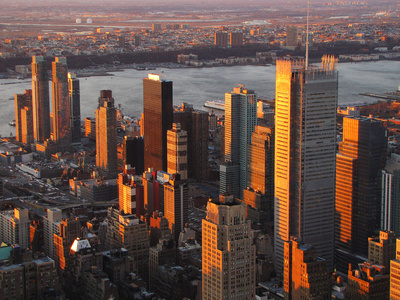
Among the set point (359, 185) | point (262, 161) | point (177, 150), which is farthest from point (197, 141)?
point (359, 185)

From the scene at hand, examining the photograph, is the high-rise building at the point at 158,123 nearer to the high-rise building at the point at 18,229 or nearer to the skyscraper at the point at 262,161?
the skyscraper at the point at 262,161

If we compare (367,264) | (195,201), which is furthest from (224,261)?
(195,201)

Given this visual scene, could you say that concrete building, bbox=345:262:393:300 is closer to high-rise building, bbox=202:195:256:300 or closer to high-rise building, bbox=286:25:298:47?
high-rise building, bbox=202:195:256:300

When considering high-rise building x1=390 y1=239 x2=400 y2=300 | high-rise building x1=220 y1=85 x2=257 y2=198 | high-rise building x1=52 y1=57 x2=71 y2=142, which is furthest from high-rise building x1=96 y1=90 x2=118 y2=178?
high-rise building x1=390 y1=239 x2=400 y2=300

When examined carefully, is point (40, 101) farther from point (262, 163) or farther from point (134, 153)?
point (262, 163)

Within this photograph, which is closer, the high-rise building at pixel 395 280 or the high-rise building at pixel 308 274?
the high-rise building at pixel 395 280

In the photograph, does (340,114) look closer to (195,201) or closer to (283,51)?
(195,201)

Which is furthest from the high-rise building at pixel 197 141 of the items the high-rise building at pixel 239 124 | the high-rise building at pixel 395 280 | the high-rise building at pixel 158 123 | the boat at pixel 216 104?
the high-rise building at pixel 395 280
